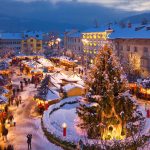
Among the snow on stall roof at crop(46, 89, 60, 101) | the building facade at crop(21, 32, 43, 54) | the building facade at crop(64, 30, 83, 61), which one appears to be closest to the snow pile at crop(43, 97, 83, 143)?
the snow on stall roof at crop(46, 89, 60, 101)

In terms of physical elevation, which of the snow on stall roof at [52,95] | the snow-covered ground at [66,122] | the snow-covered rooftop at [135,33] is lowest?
the snow-covered ground at [66,122]

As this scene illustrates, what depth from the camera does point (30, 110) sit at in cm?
3544

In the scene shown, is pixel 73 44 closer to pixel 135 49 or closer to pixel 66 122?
pixel 135 49

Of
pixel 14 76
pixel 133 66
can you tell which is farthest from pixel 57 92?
pixel 14 76

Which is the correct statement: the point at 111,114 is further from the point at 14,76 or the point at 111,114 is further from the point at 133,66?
the point at 14,76

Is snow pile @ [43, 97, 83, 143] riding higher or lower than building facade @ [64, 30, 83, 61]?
lower

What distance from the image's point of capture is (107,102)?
23.6 m

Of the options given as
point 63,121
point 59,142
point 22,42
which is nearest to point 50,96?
point 63,121

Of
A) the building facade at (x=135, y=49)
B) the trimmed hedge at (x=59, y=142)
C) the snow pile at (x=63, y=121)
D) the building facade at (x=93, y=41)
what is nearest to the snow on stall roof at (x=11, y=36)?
the building facade at (x=93, y=41)

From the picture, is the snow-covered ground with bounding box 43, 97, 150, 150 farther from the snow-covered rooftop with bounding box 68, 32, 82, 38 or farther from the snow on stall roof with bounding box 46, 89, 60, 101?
the snow-covered rooftop with bounding box 68, 32, 82, 38

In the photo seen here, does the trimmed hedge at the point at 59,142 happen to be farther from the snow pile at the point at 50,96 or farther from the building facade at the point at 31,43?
the building facade at the point at 31,43

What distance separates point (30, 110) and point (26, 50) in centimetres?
8987

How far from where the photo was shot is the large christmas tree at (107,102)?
23.3 meters

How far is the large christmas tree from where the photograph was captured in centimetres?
2327
